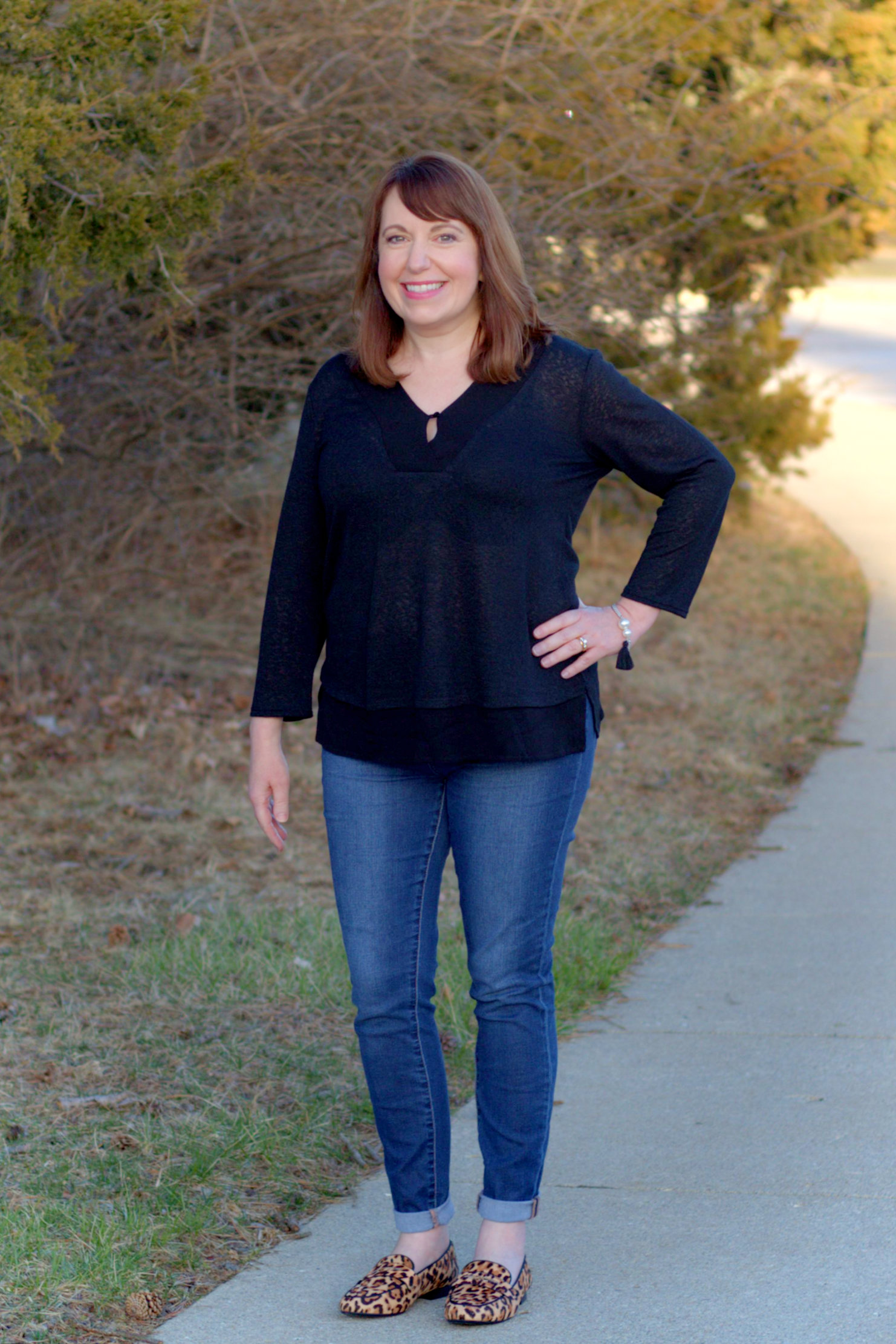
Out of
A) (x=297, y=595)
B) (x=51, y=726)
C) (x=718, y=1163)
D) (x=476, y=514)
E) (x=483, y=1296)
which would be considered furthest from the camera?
(x=51, y=726)

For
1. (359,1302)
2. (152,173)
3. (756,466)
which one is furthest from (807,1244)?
(756,466)

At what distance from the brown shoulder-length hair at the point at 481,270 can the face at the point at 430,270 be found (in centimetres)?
2

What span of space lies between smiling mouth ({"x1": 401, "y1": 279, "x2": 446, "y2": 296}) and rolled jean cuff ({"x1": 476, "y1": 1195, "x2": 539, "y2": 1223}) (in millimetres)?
1576

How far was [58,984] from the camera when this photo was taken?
4480mm

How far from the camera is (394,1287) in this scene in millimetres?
2830

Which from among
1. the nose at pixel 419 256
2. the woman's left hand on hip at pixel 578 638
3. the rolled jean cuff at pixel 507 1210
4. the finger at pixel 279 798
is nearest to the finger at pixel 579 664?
the woman's left hand on hip at pixel 578 638

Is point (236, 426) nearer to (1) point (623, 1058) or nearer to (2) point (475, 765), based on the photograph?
(1) point (623, 1058)

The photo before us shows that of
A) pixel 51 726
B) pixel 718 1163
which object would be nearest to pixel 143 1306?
pixel 718 1163

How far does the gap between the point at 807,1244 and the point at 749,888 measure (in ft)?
7.74

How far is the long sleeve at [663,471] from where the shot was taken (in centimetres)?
274

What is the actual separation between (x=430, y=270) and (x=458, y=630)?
609mm

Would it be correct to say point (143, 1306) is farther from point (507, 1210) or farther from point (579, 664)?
point (579, 664)

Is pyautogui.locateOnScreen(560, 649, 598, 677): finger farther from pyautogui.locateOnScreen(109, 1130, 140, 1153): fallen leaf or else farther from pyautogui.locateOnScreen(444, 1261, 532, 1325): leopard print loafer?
pyautogui.locateOnScreen(109, 1130, 140, 1153): fallen leaf

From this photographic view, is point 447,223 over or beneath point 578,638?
over
